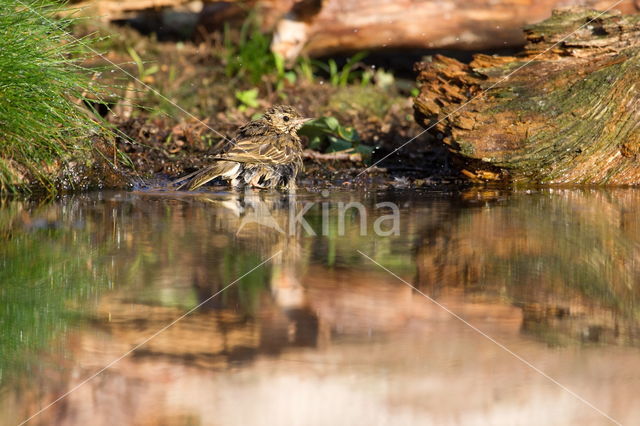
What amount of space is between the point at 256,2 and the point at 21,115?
202 inches

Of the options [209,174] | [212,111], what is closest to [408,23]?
[212,111]

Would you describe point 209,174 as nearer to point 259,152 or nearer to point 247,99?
Result: point 259,152

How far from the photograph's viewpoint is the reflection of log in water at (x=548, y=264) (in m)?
3.47

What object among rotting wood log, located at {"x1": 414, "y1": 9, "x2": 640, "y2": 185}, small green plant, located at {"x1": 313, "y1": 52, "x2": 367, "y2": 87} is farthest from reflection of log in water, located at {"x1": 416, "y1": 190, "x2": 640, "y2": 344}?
small green plant, located at {"x1": 313, "y1": 52, "x2": 367, "y2": 87}

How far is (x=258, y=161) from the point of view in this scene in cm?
760

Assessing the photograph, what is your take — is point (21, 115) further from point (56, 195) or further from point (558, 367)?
point (558, 367)

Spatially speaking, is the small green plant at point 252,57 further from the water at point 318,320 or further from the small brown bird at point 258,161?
the water at point 318,320

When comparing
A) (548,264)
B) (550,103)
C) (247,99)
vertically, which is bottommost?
(548,264)

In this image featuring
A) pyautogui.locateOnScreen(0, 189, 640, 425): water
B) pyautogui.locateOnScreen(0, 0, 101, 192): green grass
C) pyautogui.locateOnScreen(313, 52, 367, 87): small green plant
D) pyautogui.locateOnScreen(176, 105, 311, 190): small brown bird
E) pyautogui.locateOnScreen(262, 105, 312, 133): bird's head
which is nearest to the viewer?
pyautogui.locateOnScreen(0, 189, 640, 425): water

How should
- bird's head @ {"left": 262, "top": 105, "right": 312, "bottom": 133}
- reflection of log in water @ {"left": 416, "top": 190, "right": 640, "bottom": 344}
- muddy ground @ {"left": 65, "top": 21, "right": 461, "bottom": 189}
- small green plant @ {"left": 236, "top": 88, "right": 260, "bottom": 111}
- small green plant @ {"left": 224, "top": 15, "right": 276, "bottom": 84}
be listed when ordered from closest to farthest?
reflection of log in water @ {"left": 416, "top": 190, "right": 640, "bottom": 344}
muddy ground @ {"left": 65, "top": 21, "right": 461, "bottom": 189}
bird's head @ {"left": 262, "top": 105, "right": 312, "bottom": 133}
small green plant @ {"left": 236, "top": 88, "right": 260, "bottom": 111}
small green plant @ {"left": 224, "top": 15, "right": 276, "bottom": 84}

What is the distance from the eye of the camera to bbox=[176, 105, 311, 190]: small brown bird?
7.46m

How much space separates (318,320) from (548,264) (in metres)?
1.62

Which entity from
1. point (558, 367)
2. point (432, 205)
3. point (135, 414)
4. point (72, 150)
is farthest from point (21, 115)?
point (558, 367)

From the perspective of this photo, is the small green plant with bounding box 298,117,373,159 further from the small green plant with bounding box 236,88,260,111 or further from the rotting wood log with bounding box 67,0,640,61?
the rotting wood log with bounding box 67,0,640,61
